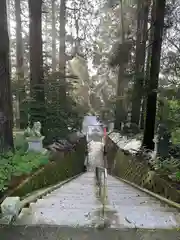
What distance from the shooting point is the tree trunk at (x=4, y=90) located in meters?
5.02

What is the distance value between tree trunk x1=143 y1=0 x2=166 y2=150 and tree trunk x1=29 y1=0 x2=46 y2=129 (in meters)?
3.32

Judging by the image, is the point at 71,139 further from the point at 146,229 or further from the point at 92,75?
the point at 92,75

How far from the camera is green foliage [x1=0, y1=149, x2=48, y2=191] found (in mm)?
4091

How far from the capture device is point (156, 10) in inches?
270

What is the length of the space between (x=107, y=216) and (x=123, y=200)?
4.18 feet

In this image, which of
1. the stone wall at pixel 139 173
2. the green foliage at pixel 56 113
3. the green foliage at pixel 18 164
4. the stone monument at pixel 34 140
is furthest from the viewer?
the green foliage at pixel 56 113

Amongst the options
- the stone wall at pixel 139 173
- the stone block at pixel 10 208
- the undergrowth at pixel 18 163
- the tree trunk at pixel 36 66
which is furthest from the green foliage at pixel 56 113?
the stone block at pixel 10 208

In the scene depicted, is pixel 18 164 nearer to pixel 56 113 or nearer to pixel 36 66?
pixel 56 113

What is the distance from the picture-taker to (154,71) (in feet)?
23.5

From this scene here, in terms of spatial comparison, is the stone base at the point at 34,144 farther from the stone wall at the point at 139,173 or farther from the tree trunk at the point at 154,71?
the tree trunk at the point at 154,71

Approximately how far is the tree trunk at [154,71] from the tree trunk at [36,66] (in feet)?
10.9

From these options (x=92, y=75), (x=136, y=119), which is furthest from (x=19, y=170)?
(x=92, y=75)

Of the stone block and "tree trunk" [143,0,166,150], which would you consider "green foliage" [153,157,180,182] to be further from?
the stone block

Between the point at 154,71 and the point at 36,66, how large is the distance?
3.78m
